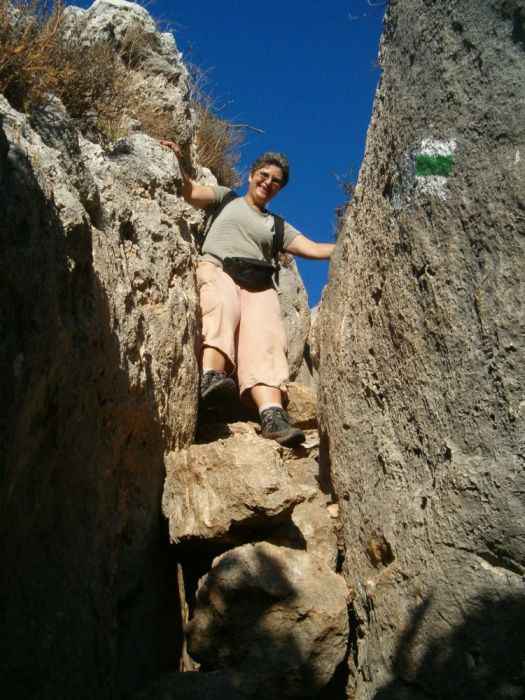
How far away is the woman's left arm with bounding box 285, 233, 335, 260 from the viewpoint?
5930 mm

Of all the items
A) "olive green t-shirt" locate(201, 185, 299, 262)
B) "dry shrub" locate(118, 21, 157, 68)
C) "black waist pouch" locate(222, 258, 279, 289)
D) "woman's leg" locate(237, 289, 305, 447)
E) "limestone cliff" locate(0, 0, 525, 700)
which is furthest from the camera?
"dry shrub" locate(118, 21, 157, 68)

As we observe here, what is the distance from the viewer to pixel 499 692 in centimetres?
298

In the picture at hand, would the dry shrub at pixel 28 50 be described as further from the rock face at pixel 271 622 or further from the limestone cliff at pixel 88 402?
the rock face at pixel 271 622

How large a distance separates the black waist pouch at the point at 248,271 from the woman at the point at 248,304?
44mm

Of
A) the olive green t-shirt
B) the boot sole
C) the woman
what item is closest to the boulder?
the boot sole

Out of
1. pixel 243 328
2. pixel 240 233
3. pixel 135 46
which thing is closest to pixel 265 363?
pixel 243 328

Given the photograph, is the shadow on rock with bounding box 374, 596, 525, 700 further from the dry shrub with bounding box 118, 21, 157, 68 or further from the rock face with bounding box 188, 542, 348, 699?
the dry shrub with bounding box 118, 21, 157, 68

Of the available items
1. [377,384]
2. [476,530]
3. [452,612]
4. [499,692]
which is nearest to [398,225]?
[377,384]

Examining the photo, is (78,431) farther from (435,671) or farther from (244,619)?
(435,671)

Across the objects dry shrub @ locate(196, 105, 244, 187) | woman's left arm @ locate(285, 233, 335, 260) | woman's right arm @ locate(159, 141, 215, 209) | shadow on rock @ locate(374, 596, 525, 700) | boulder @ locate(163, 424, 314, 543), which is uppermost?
dry shrub @ locate(196, 105, 244, 187)

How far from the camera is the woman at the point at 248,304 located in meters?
4.93

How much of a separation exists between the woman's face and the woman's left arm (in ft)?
1.29

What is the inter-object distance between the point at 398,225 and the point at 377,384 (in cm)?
80

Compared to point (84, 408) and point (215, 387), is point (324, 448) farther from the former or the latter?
point (84, 408)
